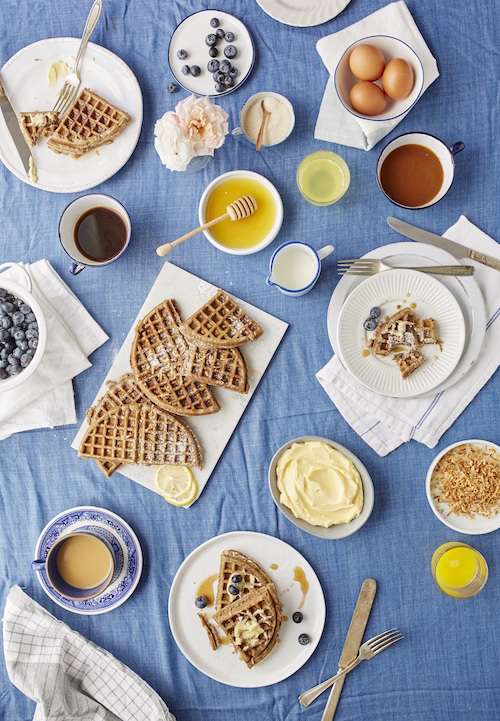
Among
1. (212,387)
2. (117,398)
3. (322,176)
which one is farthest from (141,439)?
(322,176)

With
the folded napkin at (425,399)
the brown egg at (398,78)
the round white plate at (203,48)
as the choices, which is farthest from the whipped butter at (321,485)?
the round white plate at (203,48)

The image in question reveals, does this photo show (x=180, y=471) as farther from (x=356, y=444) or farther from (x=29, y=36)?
(x=29, y=36)

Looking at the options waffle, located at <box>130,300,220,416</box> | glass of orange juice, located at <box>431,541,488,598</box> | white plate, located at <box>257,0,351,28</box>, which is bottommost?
glass of orange juice, located at <box>431,541,488,598</box>

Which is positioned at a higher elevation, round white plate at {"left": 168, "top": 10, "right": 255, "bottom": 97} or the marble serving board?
round white plate at {"left": 168, "top": 10, "right": 255, "bottom": 97}

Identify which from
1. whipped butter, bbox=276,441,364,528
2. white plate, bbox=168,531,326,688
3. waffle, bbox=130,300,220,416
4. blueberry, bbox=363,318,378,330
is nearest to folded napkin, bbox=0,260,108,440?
waffle, bbox=130,300,220,416

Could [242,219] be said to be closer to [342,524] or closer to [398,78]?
[398,78]

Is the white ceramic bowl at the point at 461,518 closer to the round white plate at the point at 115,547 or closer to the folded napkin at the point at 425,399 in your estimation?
the folded napkin at the point at 425,399

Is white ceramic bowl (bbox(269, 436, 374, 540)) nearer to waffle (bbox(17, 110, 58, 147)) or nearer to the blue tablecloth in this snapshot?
the blue tablecloth
